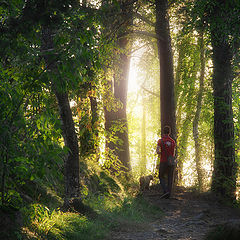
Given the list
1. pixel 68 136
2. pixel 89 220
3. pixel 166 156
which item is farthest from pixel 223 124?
pixel 89 220

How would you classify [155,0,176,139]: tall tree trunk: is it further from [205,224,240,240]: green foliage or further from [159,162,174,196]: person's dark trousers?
[205,224,240,240]: green foliage

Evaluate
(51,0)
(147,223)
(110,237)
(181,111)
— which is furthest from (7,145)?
(181,111)

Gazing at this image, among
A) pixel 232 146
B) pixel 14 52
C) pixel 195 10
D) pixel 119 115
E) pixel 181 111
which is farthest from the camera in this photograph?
pixel 181 111

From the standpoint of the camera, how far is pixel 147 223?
790 centimetres

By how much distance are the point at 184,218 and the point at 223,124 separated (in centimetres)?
361

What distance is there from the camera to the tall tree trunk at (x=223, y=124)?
10.4 metres

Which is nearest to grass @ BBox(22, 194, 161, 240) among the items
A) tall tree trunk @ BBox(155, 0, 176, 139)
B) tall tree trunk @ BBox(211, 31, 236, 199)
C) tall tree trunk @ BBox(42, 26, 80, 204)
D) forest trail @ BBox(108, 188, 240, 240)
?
forest trail @ BBox(108, 188, 240, 240)

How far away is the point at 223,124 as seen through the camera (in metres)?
10.6

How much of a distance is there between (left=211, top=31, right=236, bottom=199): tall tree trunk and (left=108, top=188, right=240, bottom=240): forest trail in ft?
2.32

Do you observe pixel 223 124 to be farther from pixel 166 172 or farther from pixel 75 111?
pixel 75 111

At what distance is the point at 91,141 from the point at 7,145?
263 inches

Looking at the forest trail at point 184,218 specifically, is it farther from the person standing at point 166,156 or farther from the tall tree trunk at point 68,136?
the tall tree trunk at point 68,136

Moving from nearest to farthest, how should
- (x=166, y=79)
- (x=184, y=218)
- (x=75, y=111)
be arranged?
(x=184, y=218)
(x=75, y=111)
(x=166, y=79)

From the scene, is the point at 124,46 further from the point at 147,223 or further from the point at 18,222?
the point at 18,222
